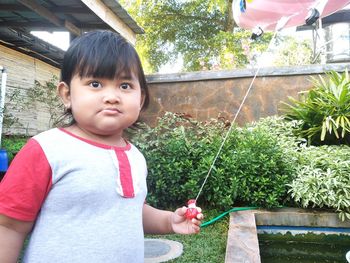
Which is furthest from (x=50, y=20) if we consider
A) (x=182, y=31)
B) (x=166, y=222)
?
(x=182, y=31)

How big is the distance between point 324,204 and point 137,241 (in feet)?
10.3

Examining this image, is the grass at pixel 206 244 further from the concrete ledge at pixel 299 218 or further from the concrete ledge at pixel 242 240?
the concrete ledge at pixel 299 218

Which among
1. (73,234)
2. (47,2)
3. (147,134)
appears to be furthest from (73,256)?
(47,2)

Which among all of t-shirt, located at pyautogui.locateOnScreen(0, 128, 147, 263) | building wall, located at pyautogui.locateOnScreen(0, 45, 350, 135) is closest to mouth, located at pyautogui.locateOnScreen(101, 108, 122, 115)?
t-shirt, located at pyautogui.locateOnScreen(0, 128, 147, 263)

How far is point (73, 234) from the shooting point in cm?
84

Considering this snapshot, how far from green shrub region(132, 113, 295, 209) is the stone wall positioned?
1.88 meters

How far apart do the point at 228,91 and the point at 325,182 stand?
3.02m

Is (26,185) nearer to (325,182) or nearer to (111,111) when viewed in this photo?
(111,111)

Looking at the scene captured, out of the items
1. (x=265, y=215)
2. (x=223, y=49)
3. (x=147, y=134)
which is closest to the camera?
(x=265, y=215)

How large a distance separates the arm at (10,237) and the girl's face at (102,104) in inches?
11.3

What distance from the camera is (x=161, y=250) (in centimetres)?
284

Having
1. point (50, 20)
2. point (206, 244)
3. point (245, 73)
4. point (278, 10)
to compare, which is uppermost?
point (278, 10)

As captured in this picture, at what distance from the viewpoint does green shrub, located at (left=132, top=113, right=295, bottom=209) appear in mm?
3709

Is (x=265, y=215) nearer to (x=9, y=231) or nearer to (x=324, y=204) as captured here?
(x=324, y=204)
